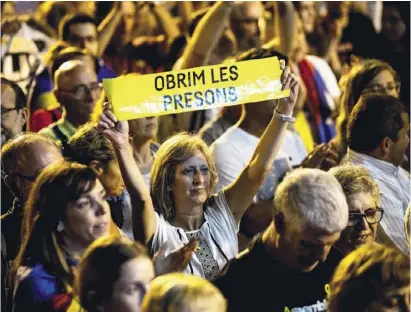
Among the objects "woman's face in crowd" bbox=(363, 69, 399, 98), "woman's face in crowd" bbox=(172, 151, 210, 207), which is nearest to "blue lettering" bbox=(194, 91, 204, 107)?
"woman's face in crowd" bbox=(172, 151, 210, 207)

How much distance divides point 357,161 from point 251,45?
2.65 m

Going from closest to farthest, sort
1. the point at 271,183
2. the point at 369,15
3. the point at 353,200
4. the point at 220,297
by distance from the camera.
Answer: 1. the point at 220,297
2. the point at 353,200
3. the point at 271,183
4. the point at 369,15

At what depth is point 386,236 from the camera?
645cm

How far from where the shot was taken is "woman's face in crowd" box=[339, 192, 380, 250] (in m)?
5.75

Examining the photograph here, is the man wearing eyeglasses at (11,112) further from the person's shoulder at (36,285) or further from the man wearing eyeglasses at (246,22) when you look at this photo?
the man wearing eyeglasses at (246,22)

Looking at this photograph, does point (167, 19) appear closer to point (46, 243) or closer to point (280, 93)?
point (280, 93)

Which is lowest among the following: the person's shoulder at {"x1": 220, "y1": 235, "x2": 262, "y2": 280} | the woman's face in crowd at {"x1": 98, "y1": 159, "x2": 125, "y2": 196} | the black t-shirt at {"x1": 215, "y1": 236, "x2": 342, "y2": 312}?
the black t-shirt at {"x1": 215, "y1": 236, "x2": 342, "y2": 312}

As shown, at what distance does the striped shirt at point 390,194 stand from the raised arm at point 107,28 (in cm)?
417

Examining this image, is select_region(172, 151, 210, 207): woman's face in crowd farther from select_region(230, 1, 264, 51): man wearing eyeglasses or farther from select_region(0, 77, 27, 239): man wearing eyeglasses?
select_region(230, 1, 264, 51): man wearing eyeglasses

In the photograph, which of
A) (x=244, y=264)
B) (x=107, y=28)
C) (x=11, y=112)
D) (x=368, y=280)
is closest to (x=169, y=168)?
(x=244, y=264)

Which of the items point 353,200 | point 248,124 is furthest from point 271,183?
point 353,200

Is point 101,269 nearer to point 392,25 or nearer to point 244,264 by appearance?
point 244,264

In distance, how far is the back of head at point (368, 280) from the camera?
4832 millimetres

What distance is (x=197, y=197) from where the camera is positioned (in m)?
5.91
